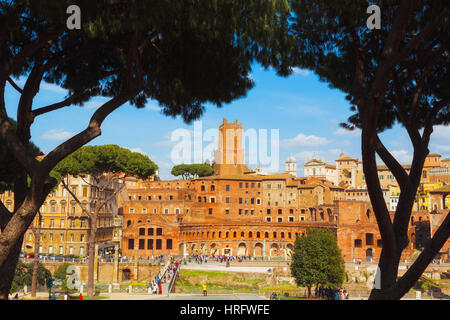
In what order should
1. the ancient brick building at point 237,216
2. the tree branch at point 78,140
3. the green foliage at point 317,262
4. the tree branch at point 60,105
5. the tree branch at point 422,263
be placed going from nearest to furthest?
the tree branch at point 422,263, the tree branch at point 78,140, the tree branch at point 60,105, the green foliage at point 317,262, the ancient brick building at point 237,216

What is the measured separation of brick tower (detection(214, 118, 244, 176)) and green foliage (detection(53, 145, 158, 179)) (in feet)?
89.6

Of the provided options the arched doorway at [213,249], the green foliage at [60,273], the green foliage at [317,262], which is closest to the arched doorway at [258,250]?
the arched doorway at [213,249]

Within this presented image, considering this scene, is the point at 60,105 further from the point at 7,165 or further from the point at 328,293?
the point at 328,293

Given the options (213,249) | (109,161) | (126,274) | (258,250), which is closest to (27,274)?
(126,274)

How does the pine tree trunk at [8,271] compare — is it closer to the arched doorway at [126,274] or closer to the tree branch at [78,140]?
the tree branch at [78,140]

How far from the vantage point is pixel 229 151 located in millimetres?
58156

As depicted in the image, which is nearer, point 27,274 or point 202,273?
point 27,274

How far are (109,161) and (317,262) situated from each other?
14.8 m

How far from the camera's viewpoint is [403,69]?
7652mm

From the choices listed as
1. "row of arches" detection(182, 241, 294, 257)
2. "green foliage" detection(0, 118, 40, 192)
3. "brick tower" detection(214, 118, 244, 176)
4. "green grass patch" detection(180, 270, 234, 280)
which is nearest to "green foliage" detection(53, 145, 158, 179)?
"green grass patch" detection(180, 270, 234, 280)

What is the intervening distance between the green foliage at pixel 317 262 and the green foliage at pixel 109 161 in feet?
37.2

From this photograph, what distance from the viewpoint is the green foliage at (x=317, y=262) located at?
90.9 ft
